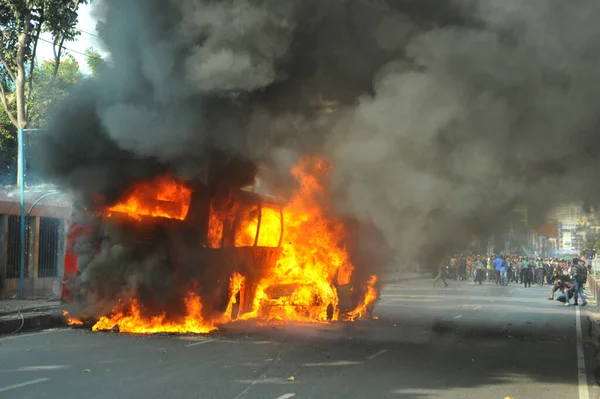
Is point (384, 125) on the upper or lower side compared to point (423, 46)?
lower

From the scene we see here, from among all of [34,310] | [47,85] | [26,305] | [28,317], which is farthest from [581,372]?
[47,85]

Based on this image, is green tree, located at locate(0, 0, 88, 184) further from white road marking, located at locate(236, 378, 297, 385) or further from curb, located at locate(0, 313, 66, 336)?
white road marking, located at locate(236, 378, 297, 385)

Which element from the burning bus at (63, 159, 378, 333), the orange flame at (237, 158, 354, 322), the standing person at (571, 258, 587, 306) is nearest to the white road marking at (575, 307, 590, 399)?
the burning bus at (63, 159, 378, 333)

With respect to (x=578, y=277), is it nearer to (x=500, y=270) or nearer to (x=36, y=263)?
(x=500, y=270)

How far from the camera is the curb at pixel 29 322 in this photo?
12.5m

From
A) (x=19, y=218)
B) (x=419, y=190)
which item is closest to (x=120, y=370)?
(x=419, y=190)

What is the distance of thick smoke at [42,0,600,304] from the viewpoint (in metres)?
8.77

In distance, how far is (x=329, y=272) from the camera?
46.2 feet

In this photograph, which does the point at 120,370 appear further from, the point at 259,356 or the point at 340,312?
the point at 340,312

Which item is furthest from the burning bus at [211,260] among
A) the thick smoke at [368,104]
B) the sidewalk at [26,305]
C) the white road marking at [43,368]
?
the white road marking at [43,368]

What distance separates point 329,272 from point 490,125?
5.99 metres

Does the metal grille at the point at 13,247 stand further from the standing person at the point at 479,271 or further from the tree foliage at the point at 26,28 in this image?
the standing person at the point at 479,271

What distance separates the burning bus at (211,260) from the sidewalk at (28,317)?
1189mm

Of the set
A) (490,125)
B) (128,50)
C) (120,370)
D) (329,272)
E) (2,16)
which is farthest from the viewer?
(2,16)
